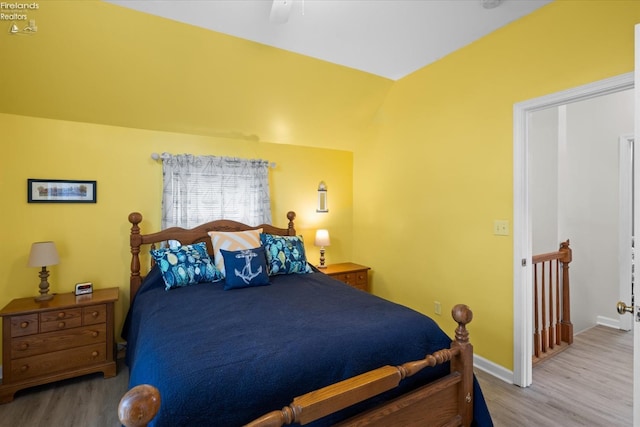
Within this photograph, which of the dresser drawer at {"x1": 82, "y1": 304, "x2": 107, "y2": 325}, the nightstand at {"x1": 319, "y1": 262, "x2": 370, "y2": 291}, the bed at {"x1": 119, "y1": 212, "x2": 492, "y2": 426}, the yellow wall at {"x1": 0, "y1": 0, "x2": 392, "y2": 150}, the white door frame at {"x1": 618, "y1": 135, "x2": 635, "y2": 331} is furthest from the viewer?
the nightstand at {"x1": 319, "y1": 262, "x2": 370, "y2": 291}

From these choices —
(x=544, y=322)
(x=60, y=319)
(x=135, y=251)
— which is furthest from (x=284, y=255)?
(x=544, y=322)

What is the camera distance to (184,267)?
2.48 m

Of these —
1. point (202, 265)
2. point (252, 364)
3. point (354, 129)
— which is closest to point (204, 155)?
point (202, 265)

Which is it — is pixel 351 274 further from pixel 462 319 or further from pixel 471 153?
pixel 462 319

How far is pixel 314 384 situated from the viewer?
1.30m

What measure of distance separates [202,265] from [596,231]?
13.6ft

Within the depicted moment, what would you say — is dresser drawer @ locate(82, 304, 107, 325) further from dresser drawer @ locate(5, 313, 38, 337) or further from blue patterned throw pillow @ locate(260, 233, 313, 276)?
blue patterned throw pillow @ locate(260, 233, 313, 276)

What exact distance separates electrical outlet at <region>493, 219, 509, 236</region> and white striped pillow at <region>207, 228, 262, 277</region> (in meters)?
2.01

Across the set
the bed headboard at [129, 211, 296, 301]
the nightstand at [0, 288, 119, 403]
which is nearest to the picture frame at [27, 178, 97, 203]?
the bed headboard at [129, 211, 296, 301]

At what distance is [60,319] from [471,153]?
11.4 ft

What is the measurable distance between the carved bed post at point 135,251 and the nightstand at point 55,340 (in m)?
0.19

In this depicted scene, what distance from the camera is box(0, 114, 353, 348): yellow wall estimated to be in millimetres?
2486

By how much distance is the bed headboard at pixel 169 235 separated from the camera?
2.71 metres

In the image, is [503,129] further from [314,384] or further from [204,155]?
[204,155]
